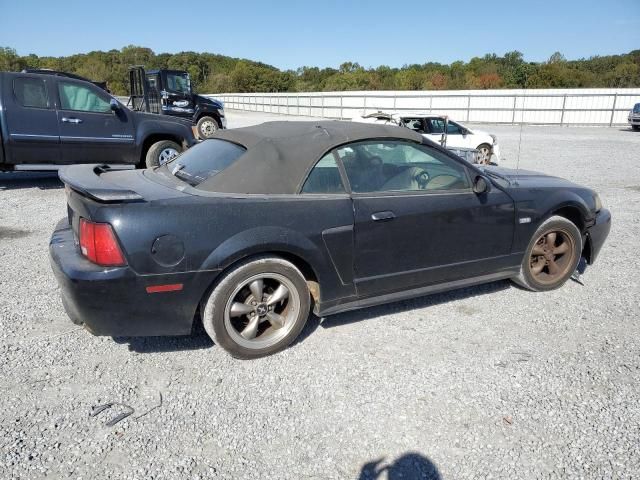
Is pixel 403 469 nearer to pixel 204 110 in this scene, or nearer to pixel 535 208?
pixel 535 208

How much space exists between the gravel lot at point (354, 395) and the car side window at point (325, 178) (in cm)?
107

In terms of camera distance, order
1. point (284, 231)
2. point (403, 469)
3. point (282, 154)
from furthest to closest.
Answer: point (282, 154)
point (284, 231)
point (403, 469)

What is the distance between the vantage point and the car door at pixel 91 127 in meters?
8.08

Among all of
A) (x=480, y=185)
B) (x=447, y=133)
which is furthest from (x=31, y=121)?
(x=447, y=133)

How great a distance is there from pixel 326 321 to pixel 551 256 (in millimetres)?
2153

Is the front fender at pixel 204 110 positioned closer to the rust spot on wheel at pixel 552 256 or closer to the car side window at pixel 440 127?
the car side window at pixel 440 127

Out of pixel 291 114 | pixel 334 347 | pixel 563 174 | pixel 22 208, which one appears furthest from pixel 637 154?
pixel 291 114

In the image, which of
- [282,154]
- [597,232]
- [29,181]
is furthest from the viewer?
[29,181]

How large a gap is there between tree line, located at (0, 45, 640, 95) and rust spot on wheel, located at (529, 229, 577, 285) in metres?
41.1

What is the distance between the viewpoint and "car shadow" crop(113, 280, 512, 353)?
3.33m

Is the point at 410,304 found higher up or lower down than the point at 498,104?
lower down

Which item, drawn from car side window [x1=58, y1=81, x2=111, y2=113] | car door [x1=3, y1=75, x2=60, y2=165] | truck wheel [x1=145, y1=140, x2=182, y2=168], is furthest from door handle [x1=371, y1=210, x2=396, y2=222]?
car side window [x1=58, y1=81, x2=111, y2=113]

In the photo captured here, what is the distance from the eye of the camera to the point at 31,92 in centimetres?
784

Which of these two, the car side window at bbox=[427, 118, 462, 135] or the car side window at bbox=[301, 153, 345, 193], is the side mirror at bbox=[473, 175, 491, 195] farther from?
the car side window at bbox=[427, 118, 462, 135]
